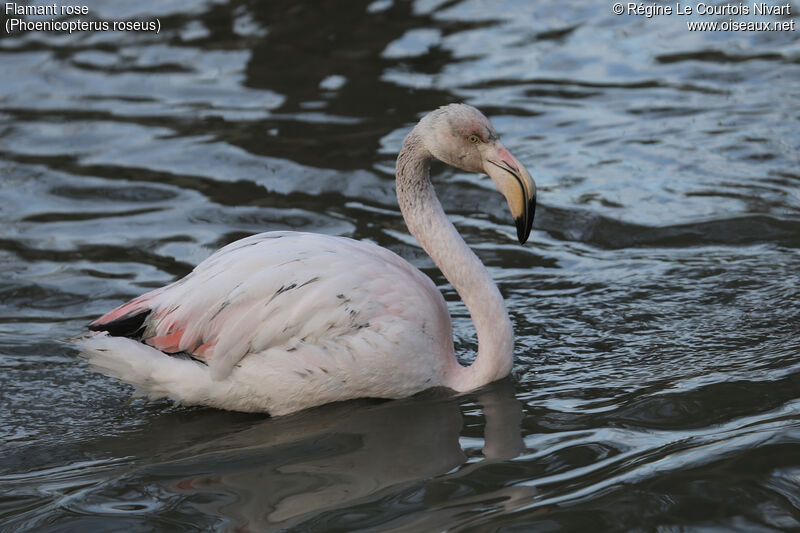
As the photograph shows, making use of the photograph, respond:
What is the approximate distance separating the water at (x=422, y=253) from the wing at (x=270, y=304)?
406 mm

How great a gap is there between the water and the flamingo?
6.0 inches

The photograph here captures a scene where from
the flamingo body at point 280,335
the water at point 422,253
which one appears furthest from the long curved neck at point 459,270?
the flamingo body at point 280,335

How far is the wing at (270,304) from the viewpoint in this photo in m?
5.13

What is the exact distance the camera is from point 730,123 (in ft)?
29.0

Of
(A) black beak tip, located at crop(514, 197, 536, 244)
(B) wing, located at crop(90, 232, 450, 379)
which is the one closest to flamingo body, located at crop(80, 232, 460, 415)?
(B) wing, located at crop(90, 232, 450, 379)

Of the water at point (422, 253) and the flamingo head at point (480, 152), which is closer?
the water at point (422, 253)

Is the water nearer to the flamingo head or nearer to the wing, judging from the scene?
the wing

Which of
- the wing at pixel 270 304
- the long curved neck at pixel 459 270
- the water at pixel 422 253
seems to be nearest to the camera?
the water at pixel 422 253

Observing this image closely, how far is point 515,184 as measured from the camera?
17.0 feet

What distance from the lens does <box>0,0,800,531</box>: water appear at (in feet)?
14.2

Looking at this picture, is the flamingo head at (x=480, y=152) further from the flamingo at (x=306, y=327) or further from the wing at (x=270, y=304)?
the wing at (x=270, y=304)

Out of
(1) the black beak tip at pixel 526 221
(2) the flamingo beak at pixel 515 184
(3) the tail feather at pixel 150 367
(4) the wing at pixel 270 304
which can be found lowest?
(3) the tail feather at pixel 150 367

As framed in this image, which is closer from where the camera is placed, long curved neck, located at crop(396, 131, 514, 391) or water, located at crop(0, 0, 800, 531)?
water, located at crop(0, 0, 800, 531)

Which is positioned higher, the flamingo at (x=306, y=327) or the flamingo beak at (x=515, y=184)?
the flamingo beak at (x=515, y=184)
